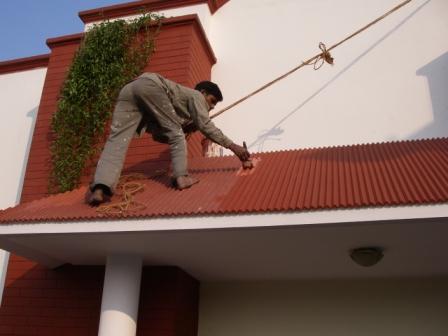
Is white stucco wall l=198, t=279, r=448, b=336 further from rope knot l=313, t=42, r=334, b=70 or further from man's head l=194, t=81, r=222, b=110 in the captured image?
rope knot l=313, t=42, r=334, b=70

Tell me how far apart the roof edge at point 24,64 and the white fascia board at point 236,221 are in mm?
5641

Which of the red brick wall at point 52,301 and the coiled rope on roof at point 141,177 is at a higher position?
the coiled rope on roof at point 141,177

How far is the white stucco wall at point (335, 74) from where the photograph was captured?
7719 mm

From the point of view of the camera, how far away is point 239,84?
8766 millimetres

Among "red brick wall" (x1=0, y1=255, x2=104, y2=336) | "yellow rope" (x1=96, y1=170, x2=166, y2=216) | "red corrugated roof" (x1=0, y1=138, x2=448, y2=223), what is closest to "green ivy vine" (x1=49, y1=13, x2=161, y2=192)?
"red corrugated roof" (x1=0, y1=138, x2=448, y2=223)

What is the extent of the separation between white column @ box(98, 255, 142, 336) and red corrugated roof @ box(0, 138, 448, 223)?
2.65 ft

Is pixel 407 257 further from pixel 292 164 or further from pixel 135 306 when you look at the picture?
pixel 135 306

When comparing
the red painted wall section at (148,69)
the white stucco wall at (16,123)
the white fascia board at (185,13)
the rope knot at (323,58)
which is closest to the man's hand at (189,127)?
the red painted wall section at (148,69)

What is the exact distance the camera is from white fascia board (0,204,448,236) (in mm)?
4035

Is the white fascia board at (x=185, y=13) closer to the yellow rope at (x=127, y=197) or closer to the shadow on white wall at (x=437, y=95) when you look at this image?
the yellow rope at (x=127, y=197)

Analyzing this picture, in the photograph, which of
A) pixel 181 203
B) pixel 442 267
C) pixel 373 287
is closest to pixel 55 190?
pixel 181 203

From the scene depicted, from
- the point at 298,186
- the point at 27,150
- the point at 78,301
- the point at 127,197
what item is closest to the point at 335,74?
the point at 298,186

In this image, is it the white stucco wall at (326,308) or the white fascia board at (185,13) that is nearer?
the white stucco wall at (326,308)

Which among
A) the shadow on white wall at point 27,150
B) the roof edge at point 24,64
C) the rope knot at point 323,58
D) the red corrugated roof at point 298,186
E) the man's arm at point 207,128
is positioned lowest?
the red corrugated roof at point 298,186
